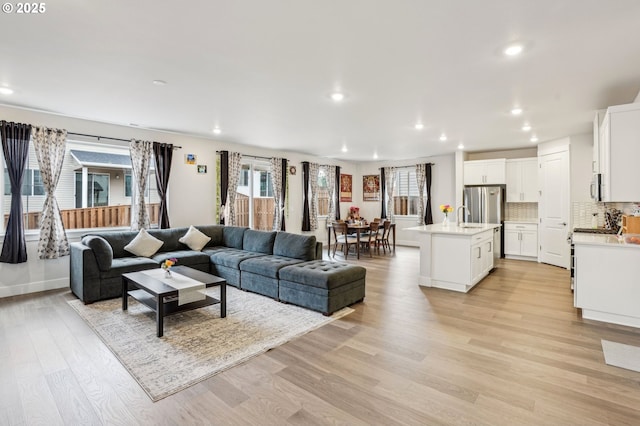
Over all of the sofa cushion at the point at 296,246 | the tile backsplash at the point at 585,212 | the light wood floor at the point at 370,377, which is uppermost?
the tile backsplash at the point at 585,212

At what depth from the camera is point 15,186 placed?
446cm

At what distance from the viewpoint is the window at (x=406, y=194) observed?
9.82 metres

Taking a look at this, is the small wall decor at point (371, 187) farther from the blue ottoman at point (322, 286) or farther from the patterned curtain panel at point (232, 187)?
the blue ottoman at point (322, 286)

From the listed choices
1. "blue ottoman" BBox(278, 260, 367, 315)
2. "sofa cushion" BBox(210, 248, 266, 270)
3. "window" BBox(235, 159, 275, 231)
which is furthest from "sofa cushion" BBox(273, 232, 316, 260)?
"window" BBox(235, 159, 275, 231)

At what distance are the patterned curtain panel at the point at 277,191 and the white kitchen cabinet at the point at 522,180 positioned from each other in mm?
5511

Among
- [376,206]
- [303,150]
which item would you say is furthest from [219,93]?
[376,206]

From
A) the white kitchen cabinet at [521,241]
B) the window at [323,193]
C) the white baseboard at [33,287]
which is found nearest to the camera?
the white baseboard at [33,287]

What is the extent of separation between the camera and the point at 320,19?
2.32 metres

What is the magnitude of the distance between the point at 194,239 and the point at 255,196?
242 centimetres

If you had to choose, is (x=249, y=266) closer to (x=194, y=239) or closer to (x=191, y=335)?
(x=191, y=335)

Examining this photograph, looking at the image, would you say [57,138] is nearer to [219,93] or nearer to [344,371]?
[219,93]

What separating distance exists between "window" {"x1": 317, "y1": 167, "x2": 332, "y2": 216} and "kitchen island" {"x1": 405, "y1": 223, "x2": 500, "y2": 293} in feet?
15.8

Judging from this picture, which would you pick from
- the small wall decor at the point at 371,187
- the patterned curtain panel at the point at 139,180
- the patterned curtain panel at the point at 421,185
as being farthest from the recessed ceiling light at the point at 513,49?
the small wall decor at the point at 371,187

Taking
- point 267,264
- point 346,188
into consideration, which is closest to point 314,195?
point 346,188
